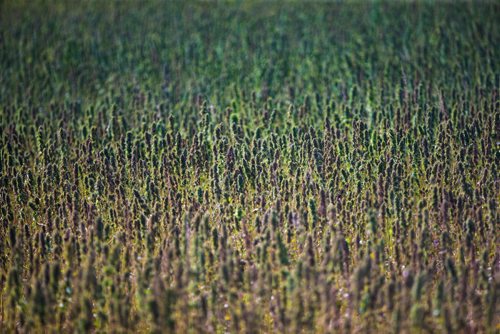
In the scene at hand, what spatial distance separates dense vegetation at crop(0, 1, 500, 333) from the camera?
12.7 feet

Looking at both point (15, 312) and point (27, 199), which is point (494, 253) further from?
point (27, 199)

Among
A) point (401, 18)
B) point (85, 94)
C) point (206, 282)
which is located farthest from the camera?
point (401, 18)

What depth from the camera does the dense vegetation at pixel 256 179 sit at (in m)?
3.88

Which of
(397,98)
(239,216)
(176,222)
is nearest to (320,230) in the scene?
(239,216)

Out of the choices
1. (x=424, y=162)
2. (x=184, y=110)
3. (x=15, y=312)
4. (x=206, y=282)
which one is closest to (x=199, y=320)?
(x=206, y=282)

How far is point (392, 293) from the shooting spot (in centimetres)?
359

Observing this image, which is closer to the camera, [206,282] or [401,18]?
[206,282]

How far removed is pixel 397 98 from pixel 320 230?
2459mm

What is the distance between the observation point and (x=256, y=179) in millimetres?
5328

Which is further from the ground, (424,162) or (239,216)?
(424,162)

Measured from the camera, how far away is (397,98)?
7.06 meters

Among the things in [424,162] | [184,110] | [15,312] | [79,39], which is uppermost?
[79,39]

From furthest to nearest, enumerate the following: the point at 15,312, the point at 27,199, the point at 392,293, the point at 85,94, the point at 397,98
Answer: the point at 85,94
the point at 397,98
the point at 27,199
the point at 15,312
the point at 392,293

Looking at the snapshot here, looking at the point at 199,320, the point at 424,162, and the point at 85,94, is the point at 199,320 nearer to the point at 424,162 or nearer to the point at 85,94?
the point at 424,162
